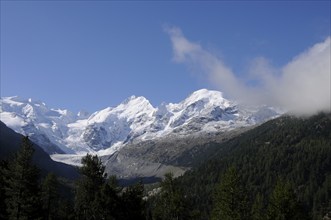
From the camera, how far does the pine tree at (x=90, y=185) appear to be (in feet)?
249

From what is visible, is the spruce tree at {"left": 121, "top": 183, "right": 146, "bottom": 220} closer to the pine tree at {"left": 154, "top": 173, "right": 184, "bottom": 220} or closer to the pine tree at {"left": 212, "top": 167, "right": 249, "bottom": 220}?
the pine tree at {"left": 154, "top": 173, "right": 184, "bottom": 220}

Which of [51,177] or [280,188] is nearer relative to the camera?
[280,188]

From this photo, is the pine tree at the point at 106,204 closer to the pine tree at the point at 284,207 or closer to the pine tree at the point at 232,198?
the pine tree at the point at 232,198

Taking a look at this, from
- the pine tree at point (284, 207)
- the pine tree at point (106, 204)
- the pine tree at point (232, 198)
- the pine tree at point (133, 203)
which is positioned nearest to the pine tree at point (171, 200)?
the pine tree at point (133, 203)

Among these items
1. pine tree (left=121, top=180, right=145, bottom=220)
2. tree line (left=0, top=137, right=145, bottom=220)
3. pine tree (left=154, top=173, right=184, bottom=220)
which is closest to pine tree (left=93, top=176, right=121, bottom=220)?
tree line (left=0, top=137, right=145, bottom=220)

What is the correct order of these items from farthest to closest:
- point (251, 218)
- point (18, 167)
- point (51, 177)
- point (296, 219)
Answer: point (51, 177) → point (251, 218) → point (296, 219) → point (18, 167)

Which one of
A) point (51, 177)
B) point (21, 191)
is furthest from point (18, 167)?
point (51, 177)

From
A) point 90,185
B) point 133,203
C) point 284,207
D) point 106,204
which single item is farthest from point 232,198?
point 90,185

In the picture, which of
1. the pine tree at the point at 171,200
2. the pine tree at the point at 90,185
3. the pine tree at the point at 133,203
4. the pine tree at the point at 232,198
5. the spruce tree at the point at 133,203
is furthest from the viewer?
the pine tree at the point at 133,203

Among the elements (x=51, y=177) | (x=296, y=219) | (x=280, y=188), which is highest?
(x=51, y=177)

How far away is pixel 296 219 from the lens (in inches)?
3253

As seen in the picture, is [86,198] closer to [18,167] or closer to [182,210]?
[18,167]

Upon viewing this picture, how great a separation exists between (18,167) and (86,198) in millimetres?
11206

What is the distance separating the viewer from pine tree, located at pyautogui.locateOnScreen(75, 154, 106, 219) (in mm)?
75812
